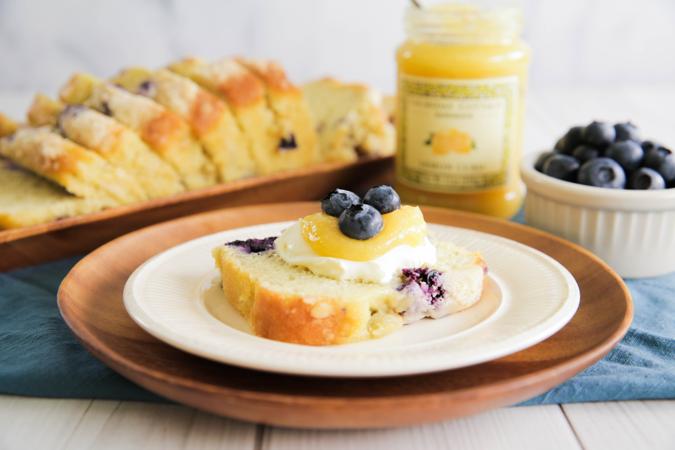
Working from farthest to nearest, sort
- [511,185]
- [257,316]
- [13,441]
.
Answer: [511,185]
[257,316]
[13,441]

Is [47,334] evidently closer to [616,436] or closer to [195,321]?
[195,321]

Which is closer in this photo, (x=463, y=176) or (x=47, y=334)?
(x=47, y=334)

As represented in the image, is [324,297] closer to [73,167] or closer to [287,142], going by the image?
[73,167]

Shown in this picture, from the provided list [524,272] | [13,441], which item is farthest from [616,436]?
[13,441]

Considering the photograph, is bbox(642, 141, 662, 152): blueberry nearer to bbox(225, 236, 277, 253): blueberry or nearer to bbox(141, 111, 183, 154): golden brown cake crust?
bbox(225, 236, 277, 253): blueberry

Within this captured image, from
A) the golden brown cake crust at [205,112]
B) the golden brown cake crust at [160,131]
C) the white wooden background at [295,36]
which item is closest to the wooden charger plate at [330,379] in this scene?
the golden brown cake crust at [160,131]

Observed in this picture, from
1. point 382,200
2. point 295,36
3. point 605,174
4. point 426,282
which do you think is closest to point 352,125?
point 605,174
